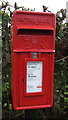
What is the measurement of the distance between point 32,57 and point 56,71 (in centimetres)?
90

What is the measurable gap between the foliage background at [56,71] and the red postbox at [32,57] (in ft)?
2.03

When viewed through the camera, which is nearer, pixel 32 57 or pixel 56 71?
pixel 32 57

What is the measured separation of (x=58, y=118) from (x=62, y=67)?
0.88 metres

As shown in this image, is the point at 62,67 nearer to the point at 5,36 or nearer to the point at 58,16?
the point at 58,16

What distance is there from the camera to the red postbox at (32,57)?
1.53m

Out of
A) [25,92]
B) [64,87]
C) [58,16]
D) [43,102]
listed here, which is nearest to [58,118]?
[64,87]

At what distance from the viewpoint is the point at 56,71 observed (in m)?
2.37

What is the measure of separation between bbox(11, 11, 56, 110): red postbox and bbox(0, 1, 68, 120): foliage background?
24.4 inches

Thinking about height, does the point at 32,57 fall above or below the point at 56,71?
above

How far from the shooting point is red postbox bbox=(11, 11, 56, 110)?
1530 mm

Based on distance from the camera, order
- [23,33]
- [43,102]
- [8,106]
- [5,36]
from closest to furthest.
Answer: [23,33] → [43,102] → [5,36] → [8,106]

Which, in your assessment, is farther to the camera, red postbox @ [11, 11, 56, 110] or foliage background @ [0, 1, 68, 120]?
foliage background @ [0, 1, 68, 120]

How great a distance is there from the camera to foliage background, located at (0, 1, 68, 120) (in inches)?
86.9

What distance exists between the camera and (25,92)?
159cm
